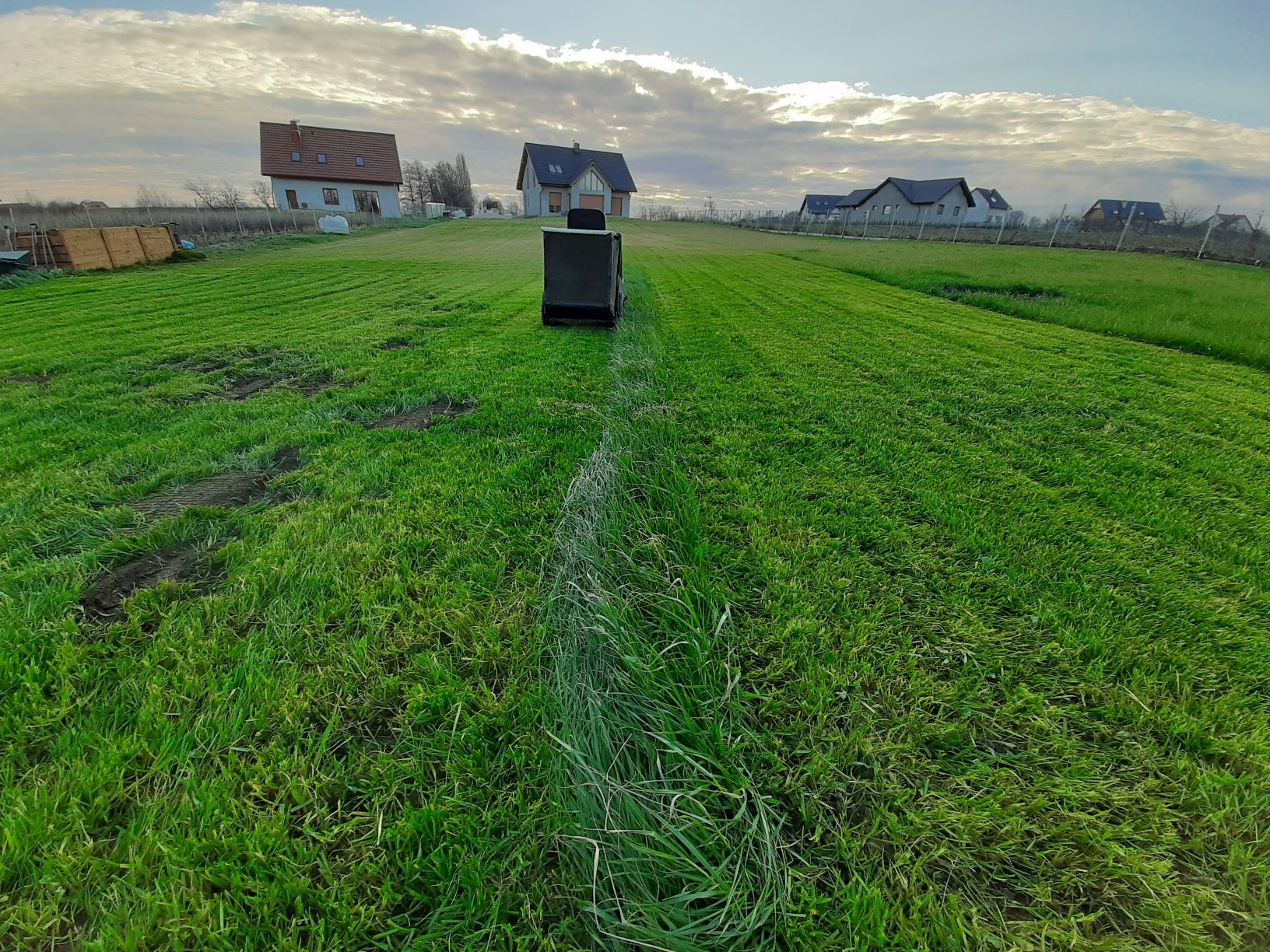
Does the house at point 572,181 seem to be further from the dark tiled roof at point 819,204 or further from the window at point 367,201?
the dark tiled roof at point 819,204

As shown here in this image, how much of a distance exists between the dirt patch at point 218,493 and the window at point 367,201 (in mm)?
46203

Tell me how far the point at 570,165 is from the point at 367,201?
17210mm

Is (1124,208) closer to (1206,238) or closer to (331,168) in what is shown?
(1206,238)

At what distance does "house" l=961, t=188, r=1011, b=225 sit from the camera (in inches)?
2147

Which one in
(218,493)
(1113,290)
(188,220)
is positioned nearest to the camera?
(218,493)

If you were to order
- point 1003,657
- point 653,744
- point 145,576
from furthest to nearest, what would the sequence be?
point 145,576
point 1003,657
point 653,744

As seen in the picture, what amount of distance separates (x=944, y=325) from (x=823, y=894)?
28.9 ft

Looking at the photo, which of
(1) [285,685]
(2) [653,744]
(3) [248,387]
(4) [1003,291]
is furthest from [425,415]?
(4) [1003,291]

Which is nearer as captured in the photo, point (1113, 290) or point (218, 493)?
point (218, 493)

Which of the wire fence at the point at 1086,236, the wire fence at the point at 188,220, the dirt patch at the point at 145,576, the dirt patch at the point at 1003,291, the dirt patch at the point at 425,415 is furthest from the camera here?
the wire fence at the point at 1086,236

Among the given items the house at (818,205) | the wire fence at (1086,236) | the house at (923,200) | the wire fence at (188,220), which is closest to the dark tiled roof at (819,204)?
the house at (818,205)

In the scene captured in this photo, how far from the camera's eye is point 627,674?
184 centimetres

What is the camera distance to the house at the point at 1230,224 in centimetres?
2253

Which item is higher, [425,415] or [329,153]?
[329,153]
